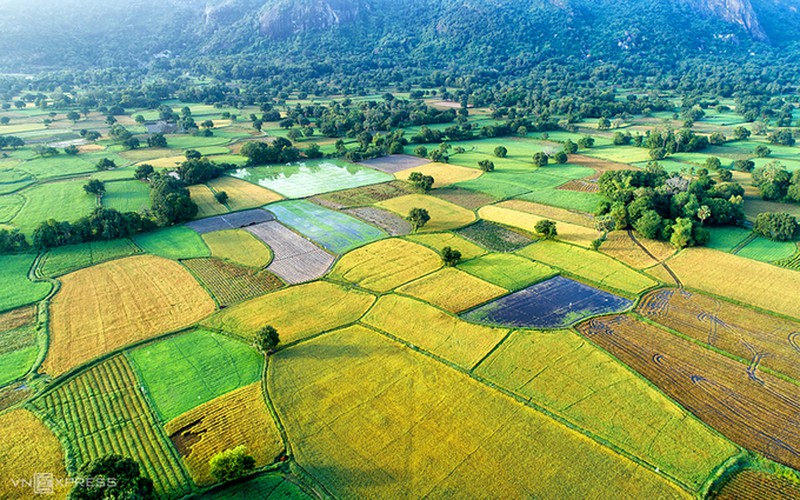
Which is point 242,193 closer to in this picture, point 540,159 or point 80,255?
point 80,255

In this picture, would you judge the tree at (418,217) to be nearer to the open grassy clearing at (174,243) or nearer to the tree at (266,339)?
the open grassy clearing at (174,243)

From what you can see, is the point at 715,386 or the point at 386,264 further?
the point at 386,264

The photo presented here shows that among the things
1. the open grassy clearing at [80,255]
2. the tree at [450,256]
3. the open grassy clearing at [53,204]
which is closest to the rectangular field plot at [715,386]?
the tree at [450,256]

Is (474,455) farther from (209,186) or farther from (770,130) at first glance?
(770,130)

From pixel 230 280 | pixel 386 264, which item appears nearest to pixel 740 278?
pixel 386 264

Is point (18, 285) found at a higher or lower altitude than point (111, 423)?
higher

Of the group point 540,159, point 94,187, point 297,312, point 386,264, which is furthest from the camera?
point 540,159

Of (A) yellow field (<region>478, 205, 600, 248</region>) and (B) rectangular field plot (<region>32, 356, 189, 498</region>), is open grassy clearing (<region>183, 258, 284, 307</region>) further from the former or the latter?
(A) yellow field (<region>478, 205, 600, 248</region>)

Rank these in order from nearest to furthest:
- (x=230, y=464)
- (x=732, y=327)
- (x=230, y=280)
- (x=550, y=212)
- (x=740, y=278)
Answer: (x=230, y=464), (x=732, y=327), (x=740, y=278), (x=230, y=280), (x=550, y=212)
